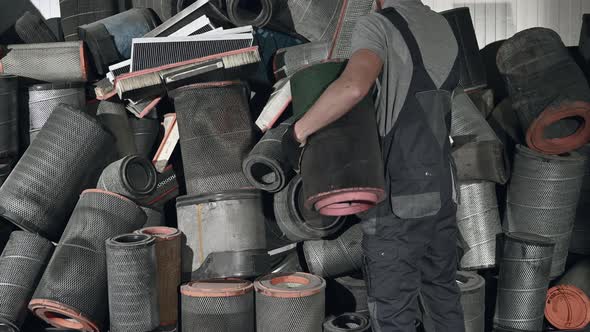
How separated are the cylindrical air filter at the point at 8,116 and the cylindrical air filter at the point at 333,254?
1.80 meters

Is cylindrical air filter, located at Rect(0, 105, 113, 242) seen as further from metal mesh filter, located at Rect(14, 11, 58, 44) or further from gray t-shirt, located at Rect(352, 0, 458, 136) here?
gray t-shirt, located at Rect(352, 0, 458, 136)

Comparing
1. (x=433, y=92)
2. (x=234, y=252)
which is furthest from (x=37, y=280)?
(x=433, y=92)

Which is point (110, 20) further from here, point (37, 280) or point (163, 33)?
point (37, 280)

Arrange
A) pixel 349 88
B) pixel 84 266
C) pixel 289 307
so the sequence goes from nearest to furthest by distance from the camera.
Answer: pixel 349 88
pixel 289 307
pixel 84 266

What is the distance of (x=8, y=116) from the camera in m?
3.70

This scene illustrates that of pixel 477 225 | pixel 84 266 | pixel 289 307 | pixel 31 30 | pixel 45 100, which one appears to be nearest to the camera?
pixel 289 307

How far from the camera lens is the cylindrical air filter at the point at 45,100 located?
379 cm

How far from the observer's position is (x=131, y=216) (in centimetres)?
332

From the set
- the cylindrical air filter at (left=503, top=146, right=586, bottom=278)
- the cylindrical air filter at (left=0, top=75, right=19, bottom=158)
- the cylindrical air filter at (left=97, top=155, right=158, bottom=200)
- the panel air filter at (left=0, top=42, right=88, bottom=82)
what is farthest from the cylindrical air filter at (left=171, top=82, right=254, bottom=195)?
the cylindrical air filter at (left=503, top=146, right=586, bottom=278)

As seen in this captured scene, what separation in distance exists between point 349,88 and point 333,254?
149 cm

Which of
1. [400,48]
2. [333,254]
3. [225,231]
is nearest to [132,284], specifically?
[225,231]

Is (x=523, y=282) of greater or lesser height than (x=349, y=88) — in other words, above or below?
below

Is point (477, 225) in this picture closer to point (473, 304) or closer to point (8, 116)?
point (473, 304)

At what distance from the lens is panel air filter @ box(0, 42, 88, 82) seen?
3850 millimetres
